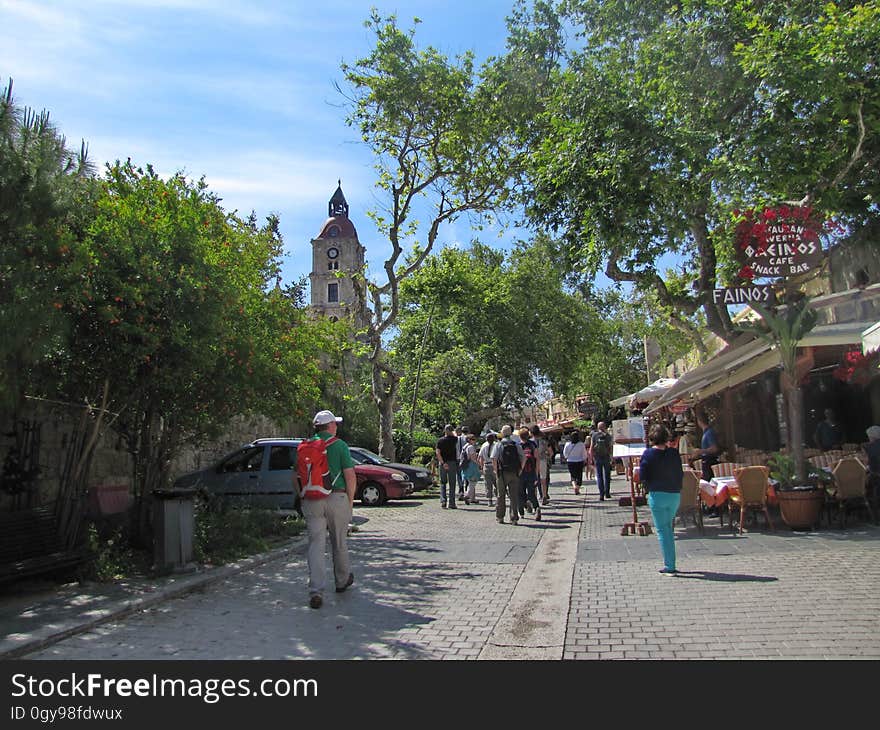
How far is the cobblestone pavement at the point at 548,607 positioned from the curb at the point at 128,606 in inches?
3.3

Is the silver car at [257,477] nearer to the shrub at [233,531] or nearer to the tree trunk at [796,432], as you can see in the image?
the shrub at [233,531]

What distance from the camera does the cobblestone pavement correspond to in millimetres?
4980

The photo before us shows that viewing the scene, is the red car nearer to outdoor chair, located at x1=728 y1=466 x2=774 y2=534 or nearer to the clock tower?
outdoor chair, located at x1=728 y1=466 x2=774 y2=534

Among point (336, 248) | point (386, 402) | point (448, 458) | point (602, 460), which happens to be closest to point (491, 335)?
point (386, 402)

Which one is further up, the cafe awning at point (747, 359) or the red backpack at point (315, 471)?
the cafe awning at point (747, 359)

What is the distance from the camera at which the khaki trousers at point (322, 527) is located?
6531 mm

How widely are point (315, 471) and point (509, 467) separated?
6.04 meters

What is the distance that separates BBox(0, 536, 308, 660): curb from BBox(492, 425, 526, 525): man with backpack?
426cm

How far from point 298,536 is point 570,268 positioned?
6465mm

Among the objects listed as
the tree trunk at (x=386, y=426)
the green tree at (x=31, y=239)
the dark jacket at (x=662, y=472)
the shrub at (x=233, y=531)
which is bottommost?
the shrub at (x=233, y=531)

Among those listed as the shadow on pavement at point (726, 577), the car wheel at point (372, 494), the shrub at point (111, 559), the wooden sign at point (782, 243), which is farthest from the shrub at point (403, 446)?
the shadow on pavement at point (726, 577)

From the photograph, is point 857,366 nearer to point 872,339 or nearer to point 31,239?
point 872,339

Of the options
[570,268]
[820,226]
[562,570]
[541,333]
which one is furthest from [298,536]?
[541,333]

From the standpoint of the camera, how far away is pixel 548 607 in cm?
629
